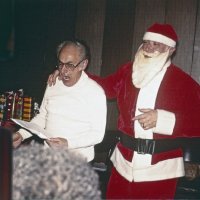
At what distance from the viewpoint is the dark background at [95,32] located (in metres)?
4.54

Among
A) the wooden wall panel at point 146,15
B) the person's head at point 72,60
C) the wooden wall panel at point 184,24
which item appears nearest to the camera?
the person's head at point 72,60

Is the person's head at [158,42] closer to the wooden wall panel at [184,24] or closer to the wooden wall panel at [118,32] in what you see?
the wooden wall panel at [184,24]

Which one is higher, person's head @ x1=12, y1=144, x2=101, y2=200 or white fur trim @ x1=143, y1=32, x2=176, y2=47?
white fur trim @ x1=143, y1=32, x2=176, y2=47

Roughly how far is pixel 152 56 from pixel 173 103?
36 centimetres

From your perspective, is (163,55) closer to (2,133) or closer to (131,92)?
(131,92)

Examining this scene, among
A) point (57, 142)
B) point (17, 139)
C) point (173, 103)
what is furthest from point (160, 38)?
point (17, 139)

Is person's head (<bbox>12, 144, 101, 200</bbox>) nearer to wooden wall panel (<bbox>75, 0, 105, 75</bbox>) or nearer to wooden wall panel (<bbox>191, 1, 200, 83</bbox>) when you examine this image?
wooden wall panel (<bbox>191, 1, 200, 83</bbox>)

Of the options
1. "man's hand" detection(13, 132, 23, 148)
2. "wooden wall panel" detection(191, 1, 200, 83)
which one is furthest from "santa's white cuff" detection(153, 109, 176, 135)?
"wooden wall panel" detection(191, 1, 200, 83)

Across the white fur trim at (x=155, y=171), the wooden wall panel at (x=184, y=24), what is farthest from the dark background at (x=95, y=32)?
the white fur trim at (x=155, y=171)

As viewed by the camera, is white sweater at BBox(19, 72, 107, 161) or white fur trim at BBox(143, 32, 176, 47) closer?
white sweater at BBox(19, 72, 107, 161)

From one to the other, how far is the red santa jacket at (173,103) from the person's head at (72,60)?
A: 0.37 metres

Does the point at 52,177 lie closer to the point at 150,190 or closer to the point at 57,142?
the point at 57,142

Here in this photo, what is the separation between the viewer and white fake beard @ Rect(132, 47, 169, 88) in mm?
2732

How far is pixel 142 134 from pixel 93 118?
0.36 m
